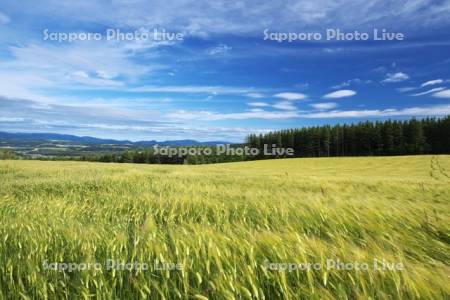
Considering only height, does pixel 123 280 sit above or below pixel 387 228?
below

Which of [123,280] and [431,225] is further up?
[431,225]

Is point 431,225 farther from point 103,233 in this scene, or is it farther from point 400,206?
point 103,233

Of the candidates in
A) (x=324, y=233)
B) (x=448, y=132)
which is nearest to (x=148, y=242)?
(x=324, y=233)

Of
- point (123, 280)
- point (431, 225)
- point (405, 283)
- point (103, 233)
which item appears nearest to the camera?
point (405, 283)

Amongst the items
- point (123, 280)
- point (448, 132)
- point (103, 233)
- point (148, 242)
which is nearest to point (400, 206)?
point (148, 242)

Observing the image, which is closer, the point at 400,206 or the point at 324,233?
the point at 324,233

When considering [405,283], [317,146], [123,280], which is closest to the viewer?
[405,283]

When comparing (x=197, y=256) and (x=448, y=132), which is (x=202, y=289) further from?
(x=448, y=132)

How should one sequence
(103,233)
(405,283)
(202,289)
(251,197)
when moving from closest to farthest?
1. (405,283)
2. (202,289)
3. (103,233)
4. (251,197)

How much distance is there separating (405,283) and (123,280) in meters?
1.71

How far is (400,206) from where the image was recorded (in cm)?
314

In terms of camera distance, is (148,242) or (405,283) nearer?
(405,283)

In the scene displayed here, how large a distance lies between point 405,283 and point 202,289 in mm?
1137

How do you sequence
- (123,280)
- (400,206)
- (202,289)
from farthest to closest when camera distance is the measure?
(400,206) → (123,280) → (202,289)
